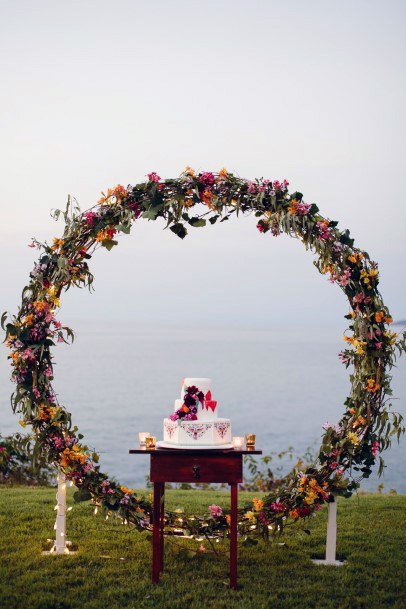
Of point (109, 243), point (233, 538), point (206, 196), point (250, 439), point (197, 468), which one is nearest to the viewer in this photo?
point (197, 468)

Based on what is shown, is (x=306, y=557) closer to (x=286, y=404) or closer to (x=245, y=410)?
(x=245, y=410)

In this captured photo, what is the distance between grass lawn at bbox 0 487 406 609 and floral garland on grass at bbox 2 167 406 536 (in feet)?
1.19

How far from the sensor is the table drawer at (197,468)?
5.57 meters

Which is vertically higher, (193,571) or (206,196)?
(206,196)

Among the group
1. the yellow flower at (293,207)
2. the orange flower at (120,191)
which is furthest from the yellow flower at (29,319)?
the yellow flower at (293,207)

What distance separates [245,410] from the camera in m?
25.8

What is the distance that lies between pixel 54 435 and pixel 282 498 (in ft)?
6.09

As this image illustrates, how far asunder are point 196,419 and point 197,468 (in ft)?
1.17

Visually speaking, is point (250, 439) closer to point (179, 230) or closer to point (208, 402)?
point (208, 402)

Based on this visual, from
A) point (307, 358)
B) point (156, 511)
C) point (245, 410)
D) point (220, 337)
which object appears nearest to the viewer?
point (156, 511)

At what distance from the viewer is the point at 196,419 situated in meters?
5.74

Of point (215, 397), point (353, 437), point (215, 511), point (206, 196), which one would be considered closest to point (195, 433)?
point (215, 511)

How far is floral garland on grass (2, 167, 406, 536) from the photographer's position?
6.22 metres

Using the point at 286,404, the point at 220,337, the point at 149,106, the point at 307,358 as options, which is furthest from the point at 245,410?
the point at 220,337
